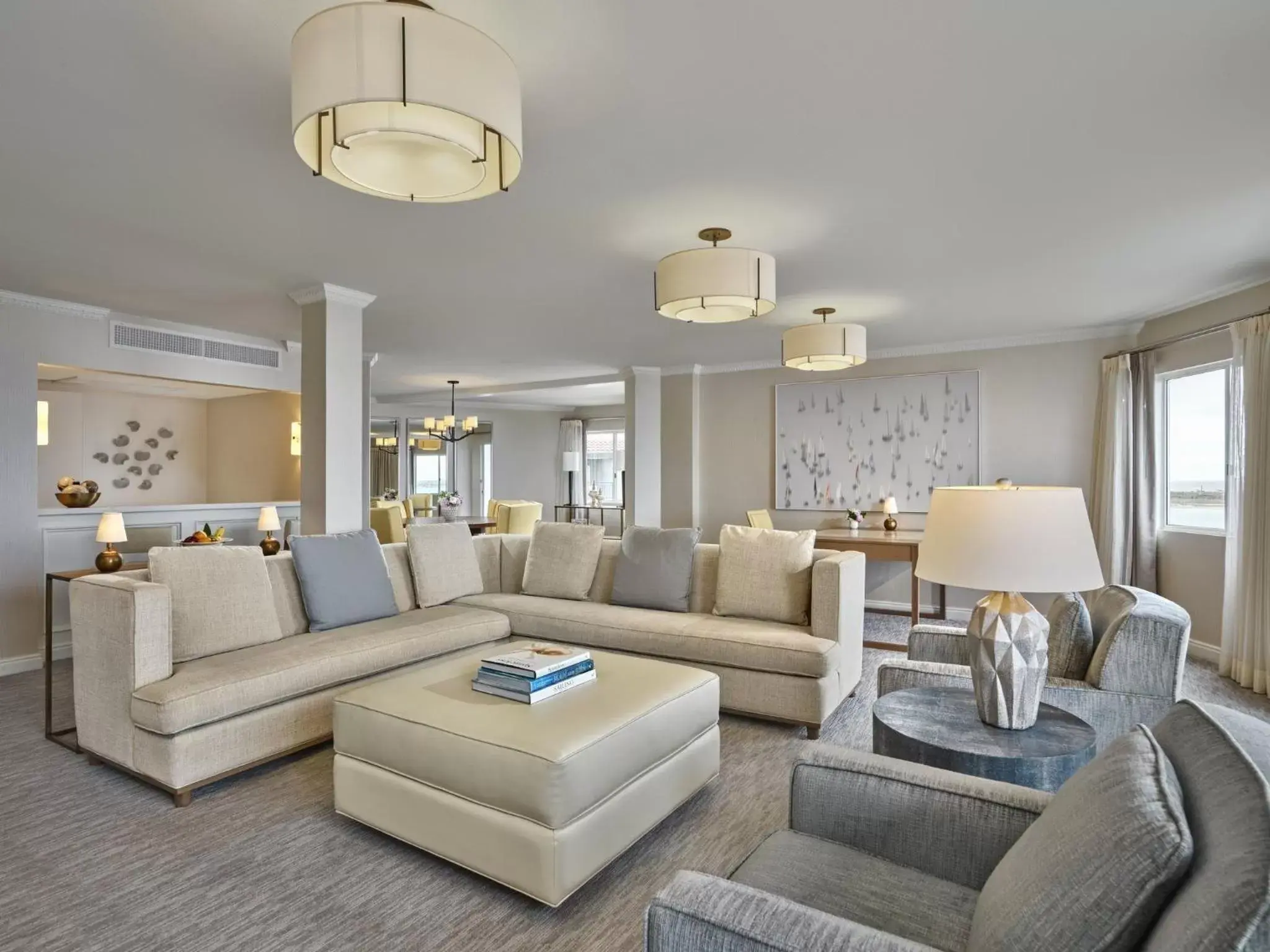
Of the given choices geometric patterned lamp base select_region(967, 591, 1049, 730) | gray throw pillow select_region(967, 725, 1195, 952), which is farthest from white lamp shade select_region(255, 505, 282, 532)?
gray throw pillow select_region(967, 725, 1195, 952)

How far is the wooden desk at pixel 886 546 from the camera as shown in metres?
5.27

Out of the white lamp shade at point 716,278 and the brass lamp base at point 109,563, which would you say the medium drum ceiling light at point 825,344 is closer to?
the white lamp shade at point 716,278

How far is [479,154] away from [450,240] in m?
1.88

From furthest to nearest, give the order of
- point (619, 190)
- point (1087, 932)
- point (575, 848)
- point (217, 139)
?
point (619, 190), point (217, 139), point (575, 848), point (1087, 932)

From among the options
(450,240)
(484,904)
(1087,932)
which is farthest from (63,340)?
(1087,932)

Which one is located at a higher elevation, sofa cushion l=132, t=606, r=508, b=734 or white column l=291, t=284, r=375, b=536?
white column l=291, t=284, r=375, b=536

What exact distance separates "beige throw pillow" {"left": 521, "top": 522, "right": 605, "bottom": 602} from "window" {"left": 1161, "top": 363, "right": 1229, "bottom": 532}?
13.5 ft

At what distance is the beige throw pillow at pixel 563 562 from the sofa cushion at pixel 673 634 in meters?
0.07

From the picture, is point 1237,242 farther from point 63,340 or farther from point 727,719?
point 63,340

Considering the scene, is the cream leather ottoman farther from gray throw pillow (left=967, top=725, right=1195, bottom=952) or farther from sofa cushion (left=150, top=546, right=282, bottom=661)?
gray throw pillow (left=967, top=725, right=1195, bottom=952)

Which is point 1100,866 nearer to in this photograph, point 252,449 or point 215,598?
point 215,598

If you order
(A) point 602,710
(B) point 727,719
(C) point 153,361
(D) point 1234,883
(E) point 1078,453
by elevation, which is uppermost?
(C) point 153,361

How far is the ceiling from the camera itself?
1.89m

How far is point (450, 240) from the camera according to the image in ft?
11.7
